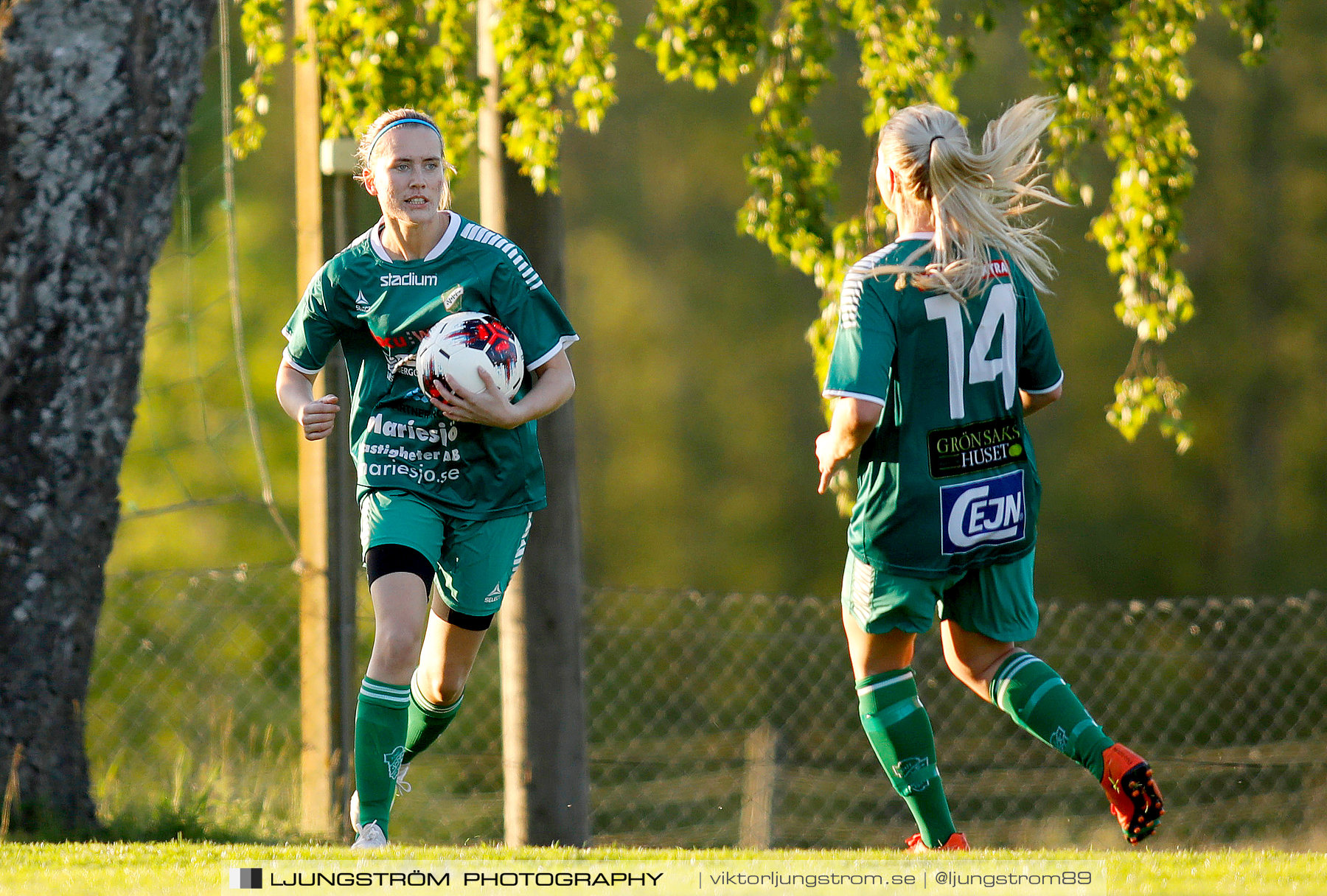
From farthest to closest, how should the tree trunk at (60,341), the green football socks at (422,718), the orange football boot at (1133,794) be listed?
the tree trunk at (60,341) → the green football socks at (422,718) → the orange football boot at (1133,794)

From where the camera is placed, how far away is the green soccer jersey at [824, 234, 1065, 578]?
3.38 m

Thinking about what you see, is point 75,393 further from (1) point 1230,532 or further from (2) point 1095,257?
(1) point 1230,532

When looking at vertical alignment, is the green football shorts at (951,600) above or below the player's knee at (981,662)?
above

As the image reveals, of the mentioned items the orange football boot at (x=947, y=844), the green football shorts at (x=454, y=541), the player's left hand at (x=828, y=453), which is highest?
the player's left hand at (x=828, y=453)

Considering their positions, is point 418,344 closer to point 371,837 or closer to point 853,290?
point 853,290

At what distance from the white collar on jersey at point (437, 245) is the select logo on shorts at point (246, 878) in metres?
1.57

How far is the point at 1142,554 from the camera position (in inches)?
749

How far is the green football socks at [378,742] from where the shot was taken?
341 cm

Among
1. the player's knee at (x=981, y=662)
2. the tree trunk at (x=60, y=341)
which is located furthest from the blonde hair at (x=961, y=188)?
the tree trunk at (x=60, y=341)

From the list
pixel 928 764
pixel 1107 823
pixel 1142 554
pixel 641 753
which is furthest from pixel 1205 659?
pixel 928 764

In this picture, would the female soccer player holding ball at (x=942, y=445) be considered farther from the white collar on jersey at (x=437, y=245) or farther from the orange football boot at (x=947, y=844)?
the white collar on jersey at (x=437, y=245)

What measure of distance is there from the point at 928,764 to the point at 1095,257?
15655mm

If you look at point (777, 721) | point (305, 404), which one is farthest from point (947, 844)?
point (777, 721)

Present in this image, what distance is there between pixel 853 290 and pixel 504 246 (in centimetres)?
97
